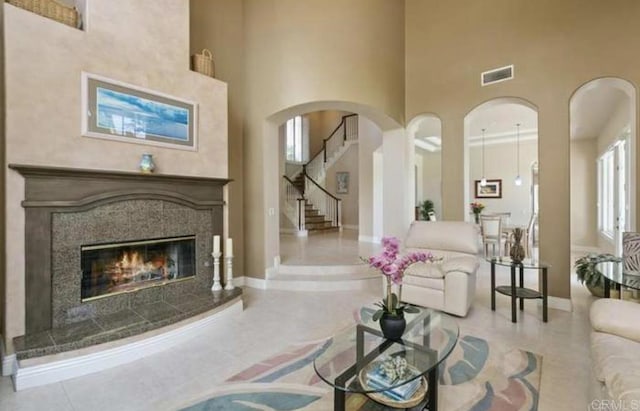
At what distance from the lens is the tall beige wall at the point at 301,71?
4781mm

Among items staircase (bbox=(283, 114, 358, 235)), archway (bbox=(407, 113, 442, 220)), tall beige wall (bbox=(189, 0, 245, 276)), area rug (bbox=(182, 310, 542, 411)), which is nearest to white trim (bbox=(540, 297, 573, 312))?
area rug (bbox=(182, 310, 542, 411))

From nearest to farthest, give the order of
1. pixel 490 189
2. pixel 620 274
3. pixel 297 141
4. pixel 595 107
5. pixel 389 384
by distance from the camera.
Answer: pixel 389 384, pixel 620 274, pixel 595 107, pixel 490 189, pixel 297 141

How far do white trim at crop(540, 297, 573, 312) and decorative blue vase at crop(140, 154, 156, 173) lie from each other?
5186 mm

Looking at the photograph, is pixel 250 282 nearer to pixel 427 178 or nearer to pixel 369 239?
pixel 369 239

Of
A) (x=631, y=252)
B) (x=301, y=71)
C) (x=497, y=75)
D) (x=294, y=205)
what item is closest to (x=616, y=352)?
(x=631, y=252)

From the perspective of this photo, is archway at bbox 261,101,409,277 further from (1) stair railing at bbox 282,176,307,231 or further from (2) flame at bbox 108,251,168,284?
(1) stair railing at bbox 282,176,307,231

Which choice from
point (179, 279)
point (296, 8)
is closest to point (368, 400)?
point (179, 279)

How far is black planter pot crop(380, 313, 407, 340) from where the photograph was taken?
2.08 meters

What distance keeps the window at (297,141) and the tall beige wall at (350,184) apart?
7.29ft

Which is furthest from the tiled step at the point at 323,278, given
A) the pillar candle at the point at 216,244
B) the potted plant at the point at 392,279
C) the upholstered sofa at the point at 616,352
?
the upholstered sofa at the point at 616,352

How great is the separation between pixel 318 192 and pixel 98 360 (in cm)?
891

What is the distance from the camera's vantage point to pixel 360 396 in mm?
1926

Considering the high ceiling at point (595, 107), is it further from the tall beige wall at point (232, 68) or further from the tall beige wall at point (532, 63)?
the tall beige wall at point (232, 68)

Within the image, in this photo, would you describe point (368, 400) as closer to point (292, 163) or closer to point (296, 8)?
point (296, 8)
